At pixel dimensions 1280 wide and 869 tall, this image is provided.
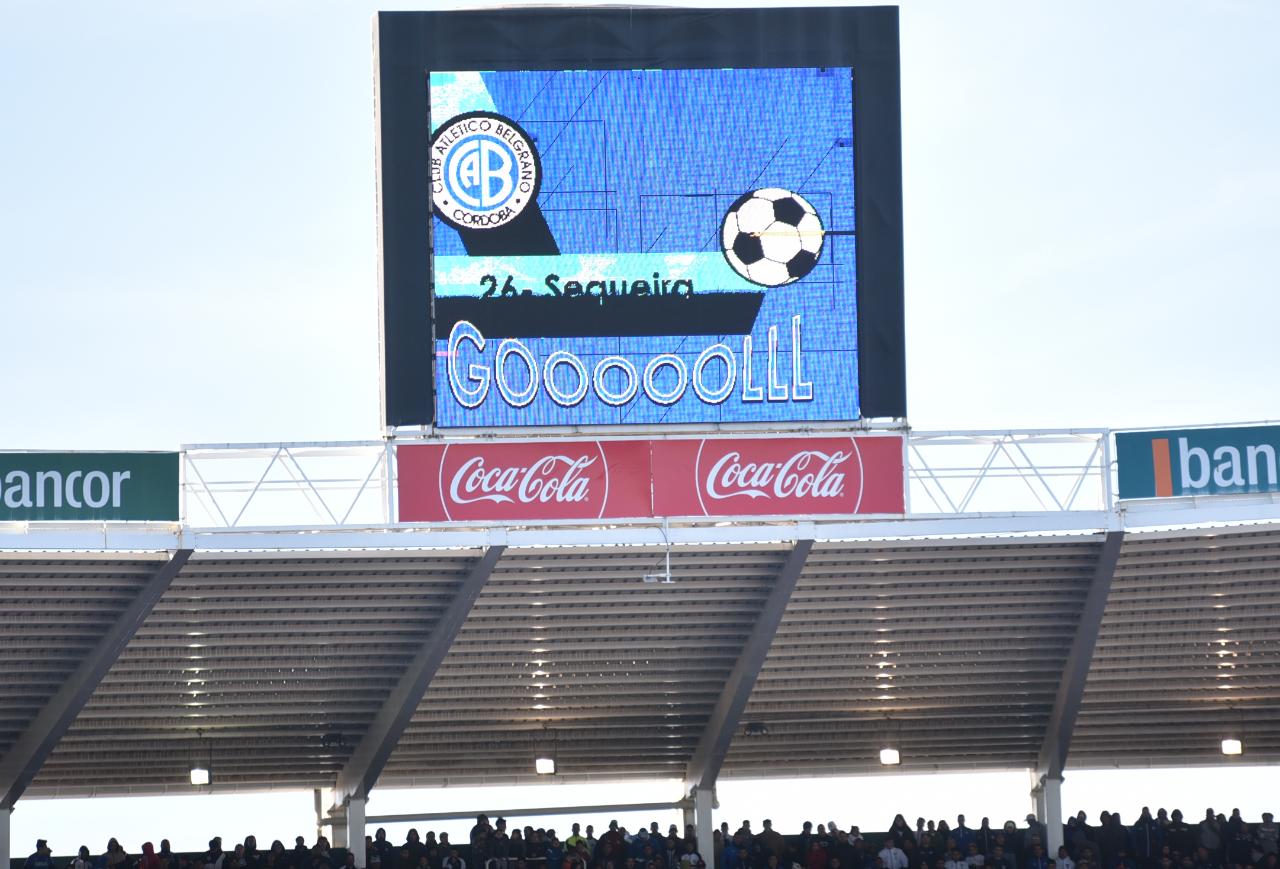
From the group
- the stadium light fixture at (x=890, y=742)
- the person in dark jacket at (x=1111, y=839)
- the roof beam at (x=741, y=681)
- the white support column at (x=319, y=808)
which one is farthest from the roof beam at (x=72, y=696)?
the person in dark jacket at (x=1111, y=839)

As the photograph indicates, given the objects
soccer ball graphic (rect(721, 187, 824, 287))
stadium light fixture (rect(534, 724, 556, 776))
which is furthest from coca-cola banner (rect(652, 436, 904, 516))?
stadium light fixture (rect(534, 724, 556, 776))

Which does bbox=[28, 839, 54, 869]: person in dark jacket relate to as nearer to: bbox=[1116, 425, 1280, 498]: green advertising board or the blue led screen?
the blue led screen

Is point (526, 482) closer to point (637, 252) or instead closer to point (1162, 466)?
point (637, 252)

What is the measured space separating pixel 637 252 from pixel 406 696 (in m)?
6.93

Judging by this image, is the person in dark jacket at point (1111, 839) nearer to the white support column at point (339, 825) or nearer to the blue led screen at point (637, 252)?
the blue led screen at point (637, 252)

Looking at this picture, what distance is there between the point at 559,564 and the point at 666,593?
5.74 ft

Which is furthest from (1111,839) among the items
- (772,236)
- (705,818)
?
(772,236)

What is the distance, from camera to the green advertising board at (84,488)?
26.8 m

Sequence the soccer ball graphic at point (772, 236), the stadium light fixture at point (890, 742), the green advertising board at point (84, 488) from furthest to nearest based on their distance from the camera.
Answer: the stadium light fixture at point (890, 742) < the soccer ball graphic at point (772, 236) < the green advertising board at point (84, 488)

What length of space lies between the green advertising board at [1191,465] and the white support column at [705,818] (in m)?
7.98

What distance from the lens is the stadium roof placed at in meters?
28.3

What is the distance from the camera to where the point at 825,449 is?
93.6 ft

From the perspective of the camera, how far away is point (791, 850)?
3133 cm

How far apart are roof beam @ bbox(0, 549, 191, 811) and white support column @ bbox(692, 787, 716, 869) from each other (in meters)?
8.93
